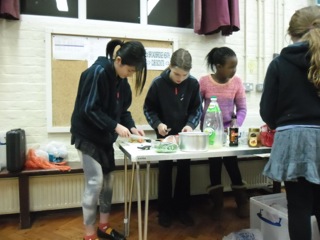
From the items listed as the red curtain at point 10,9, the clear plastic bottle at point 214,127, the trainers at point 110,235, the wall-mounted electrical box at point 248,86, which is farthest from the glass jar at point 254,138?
the red curtain at point 10,9

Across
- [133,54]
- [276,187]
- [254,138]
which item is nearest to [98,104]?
[133,54]

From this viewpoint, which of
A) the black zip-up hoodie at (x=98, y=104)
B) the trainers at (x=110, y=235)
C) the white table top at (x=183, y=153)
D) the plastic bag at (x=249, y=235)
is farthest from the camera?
the trainers at (x=110, y=235)

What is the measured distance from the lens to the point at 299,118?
45.3 inches

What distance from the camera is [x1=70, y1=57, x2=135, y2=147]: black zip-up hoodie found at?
148cm

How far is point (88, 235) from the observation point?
5.40ft

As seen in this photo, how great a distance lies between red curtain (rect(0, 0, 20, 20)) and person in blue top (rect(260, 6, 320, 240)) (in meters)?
1.84

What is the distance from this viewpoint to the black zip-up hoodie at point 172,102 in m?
1.94

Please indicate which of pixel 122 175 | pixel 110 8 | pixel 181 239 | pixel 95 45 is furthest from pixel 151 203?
pixel 110 8

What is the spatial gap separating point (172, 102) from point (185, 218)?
2.74 ft

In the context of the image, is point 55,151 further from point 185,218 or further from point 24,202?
point 185,218

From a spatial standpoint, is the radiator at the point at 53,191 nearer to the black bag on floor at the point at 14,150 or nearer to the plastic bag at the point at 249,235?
the black bag on floor at the point at 14,150

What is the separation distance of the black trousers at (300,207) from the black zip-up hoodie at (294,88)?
25 centimetres

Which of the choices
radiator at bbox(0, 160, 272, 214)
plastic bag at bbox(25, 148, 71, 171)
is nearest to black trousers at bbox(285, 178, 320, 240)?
radiator at bbox(0, 160, 272, 214)

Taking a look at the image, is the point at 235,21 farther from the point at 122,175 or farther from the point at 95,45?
the point at 122,175
